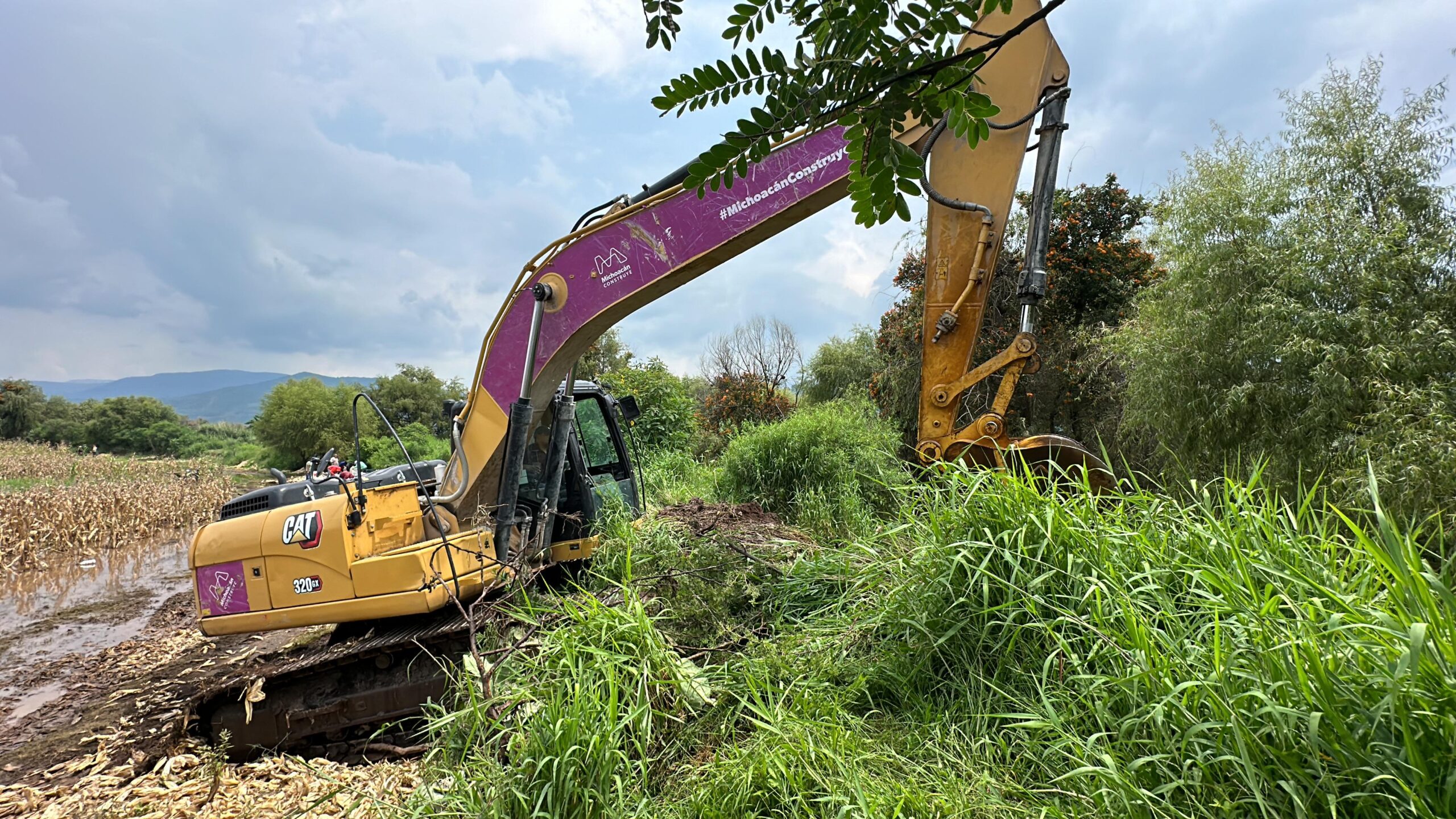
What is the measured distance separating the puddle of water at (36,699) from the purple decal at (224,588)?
2.62m

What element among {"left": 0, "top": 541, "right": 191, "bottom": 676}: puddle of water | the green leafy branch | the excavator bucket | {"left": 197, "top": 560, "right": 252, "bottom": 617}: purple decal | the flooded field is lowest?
the flooded field

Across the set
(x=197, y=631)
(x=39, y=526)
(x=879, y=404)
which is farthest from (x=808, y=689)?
(x=39, y=526)

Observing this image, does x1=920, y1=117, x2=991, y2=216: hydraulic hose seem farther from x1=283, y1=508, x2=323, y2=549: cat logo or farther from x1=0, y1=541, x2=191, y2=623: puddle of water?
x1=0, y1=541, x2=191, y2=623: puddle of water

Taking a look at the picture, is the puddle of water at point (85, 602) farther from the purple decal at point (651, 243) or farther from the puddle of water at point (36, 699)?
the purple decal at point (651, 243)

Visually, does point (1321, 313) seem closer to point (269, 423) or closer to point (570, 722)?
point (570, 722)

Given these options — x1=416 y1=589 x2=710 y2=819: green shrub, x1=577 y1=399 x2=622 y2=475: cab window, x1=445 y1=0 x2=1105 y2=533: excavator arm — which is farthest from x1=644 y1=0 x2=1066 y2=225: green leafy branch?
x1=577 y1=399 x2=622 y2=475: cab window

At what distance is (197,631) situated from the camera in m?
7.12

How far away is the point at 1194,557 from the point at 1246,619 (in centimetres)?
49

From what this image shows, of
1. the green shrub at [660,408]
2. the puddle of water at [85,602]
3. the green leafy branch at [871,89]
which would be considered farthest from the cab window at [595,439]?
the green shrub at [660,408]

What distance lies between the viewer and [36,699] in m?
5.34

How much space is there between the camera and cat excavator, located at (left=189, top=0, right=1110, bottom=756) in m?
3.57

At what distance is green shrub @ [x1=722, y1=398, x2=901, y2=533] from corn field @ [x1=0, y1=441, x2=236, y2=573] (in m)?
10.4

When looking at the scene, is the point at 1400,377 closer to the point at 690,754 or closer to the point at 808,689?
the point at 808,689

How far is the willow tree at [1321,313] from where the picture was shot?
17.0ft
